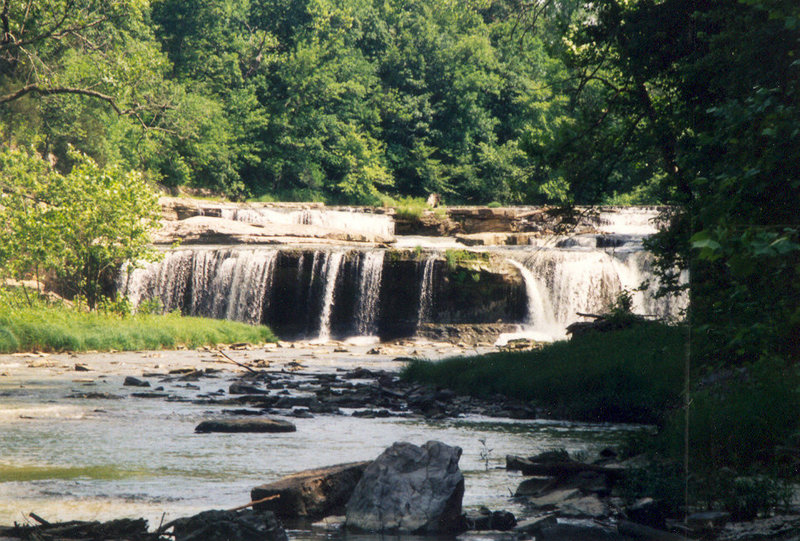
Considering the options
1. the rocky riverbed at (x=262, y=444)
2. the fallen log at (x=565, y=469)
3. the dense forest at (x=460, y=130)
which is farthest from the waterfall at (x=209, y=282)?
the fallen log at (x=565, y=469)

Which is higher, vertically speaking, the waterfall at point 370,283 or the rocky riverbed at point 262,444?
the waterfall at point 370,283

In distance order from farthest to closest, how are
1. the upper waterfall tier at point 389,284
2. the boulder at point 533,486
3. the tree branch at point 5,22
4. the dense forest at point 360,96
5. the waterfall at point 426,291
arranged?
the waterfall at point 426,291
the upper waterfall tier at point 389,284
the tree branch at point 5,22
the dense forest at point 360,96
the boulder at point 533,486

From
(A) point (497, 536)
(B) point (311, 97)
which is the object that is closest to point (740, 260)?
(A) point (497, 536)

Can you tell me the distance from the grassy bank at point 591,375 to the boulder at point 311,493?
7.44 metres

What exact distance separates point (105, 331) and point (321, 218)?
18270mm

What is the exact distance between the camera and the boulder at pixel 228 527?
6.27 meters

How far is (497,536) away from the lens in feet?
23.4

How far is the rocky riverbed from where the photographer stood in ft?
25.1

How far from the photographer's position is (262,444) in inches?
476

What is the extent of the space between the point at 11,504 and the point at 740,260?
6.41 m

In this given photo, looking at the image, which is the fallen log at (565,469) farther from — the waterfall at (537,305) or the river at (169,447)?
the waterfall at (537,305)

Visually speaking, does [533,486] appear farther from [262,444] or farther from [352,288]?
[352,288]

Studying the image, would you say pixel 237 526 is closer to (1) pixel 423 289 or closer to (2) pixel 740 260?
(2) pixel 740 260

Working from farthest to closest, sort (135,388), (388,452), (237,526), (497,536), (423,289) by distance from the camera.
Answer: (423,289) → (135,388) → (388,452) → (497,536) → (237,526)
